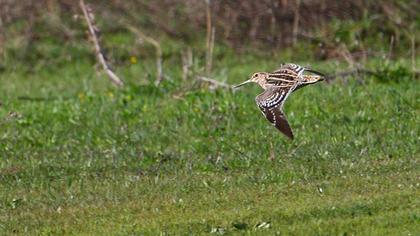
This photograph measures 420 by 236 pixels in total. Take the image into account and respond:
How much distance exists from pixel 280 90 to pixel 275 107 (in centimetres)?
33

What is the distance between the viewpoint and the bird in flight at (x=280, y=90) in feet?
29.3

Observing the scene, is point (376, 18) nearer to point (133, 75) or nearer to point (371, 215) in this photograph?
point (133, 75)

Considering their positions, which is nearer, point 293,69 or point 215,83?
point 293,69

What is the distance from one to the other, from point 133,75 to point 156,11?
2.29m

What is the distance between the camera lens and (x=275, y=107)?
9031 mm

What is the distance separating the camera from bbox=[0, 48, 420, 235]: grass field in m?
8.59

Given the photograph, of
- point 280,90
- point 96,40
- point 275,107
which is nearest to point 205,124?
point 96,40

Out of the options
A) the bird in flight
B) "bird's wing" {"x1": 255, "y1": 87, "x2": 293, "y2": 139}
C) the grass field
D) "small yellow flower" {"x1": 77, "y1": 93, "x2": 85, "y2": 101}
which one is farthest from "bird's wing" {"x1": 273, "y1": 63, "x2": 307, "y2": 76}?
"small yellow flower" {"x1": 77, "y1": 93, "x2": 85, "y2": 101}

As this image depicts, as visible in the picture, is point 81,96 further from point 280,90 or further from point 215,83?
point 280,90

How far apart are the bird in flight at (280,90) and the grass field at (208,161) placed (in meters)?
0.59

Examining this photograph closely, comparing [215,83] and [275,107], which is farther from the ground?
[275,107]

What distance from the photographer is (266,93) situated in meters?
9.36

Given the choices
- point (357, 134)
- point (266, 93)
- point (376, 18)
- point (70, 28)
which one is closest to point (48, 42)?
point (70, 28)

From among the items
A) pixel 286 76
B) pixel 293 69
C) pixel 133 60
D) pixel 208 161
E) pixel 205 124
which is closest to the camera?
pixel 286 76
